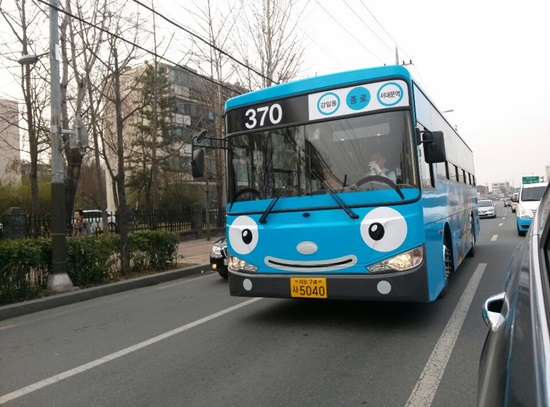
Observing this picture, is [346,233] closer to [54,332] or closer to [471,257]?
[54,332]

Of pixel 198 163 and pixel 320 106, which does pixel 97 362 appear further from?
pixel 320 106

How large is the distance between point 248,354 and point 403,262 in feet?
6.36

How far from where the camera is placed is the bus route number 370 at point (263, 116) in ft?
19.0

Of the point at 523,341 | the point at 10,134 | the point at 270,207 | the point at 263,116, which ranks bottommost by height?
the point at 523,341

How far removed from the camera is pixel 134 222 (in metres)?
20.2

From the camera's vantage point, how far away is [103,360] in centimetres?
490

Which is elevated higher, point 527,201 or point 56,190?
point 56,190

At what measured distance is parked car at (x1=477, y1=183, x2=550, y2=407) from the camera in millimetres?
1408

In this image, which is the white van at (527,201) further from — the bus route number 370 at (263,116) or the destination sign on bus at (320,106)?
→ the bus route number 370 at (263,116)

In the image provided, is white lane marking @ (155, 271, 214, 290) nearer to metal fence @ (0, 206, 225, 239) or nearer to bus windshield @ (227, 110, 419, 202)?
bus windshield @ (227, 110, 419, 202)

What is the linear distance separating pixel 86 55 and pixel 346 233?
12.0 m

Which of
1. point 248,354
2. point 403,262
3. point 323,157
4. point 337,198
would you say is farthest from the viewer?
point 323,157

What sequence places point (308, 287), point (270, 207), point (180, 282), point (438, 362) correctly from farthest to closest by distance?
point (180, 282) → point (270, 207) → point (308, 287) → point (438, 362)

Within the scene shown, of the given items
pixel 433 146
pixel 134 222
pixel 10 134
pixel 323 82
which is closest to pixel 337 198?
pixel 433 146
